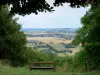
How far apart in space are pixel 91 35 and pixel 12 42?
910 centimetres

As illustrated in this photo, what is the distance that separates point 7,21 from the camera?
2964 centimetres

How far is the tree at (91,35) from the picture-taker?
76.8ft

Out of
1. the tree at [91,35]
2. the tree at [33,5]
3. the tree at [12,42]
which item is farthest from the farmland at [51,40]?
the tree at [33,5]

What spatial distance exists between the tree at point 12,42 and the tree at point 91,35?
20.8 feet

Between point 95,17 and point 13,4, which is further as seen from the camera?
point 95,17

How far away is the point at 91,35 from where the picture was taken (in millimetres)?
24297

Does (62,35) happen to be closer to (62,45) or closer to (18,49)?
(62,45)

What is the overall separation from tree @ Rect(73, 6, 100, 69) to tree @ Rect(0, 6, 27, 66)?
633 cm

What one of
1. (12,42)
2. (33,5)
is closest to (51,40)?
(12,42)

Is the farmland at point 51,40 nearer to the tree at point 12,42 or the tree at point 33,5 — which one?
the tree at point 12,42

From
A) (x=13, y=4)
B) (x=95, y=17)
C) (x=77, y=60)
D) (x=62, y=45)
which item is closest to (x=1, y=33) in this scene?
(x=77, y=60)

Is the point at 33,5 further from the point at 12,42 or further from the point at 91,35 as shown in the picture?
the point at 12,42

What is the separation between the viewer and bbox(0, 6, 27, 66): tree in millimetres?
29780

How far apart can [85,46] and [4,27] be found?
783 cm
